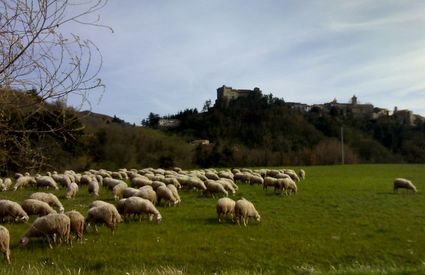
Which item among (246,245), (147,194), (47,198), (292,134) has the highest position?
(292,134)

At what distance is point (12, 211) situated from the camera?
1670 cm

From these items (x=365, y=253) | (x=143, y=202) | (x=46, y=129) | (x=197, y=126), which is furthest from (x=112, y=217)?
(x=197, y=126)

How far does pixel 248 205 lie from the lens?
1811 cm

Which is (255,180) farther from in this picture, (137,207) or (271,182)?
(137,207)

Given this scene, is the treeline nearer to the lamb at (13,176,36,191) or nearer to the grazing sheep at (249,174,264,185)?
the grazing sheep at (249,174,264,185)

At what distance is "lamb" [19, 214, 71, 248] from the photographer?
1351cm

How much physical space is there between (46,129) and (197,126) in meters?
108

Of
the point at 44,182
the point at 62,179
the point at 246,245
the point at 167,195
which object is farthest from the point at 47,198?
the point at 62,179

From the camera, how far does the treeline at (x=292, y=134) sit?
Answer: 323 ft

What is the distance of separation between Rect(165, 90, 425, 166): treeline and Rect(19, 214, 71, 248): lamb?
2954 inches

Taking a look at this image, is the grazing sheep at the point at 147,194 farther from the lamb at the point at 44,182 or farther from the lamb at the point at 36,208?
the lamb at the point at 44,182

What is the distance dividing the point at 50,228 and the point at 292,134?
100 metres

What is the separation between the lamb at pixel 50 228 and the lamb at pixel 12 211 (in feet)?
11.4

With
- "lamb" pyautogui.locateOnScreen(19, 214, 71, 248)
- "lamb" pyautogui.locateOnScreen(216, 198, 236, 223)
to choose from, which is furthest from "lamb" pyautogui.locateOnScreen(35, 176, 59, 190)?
"lamb" pyautogui.locateOnScreen(19, 214, 71, 248)
